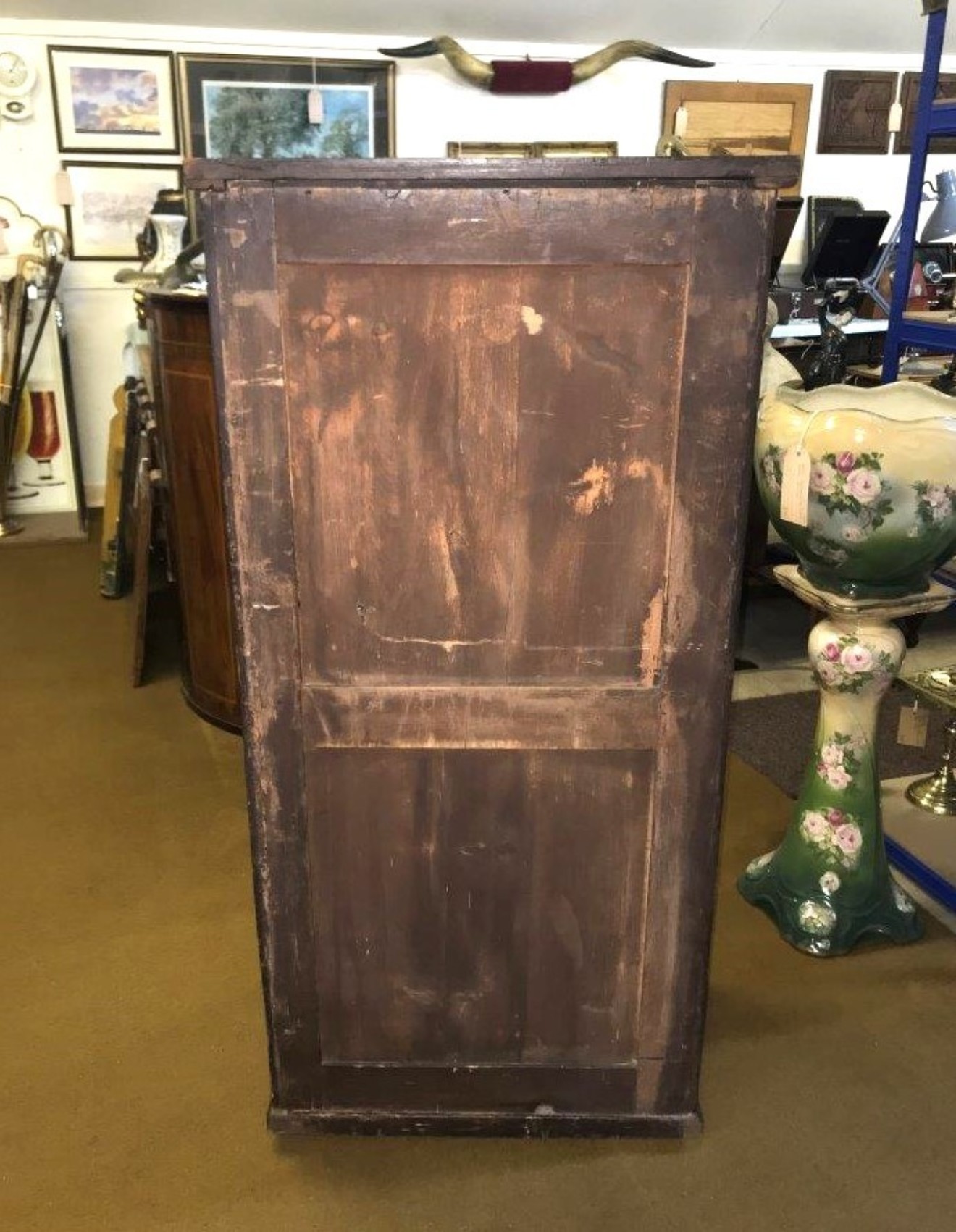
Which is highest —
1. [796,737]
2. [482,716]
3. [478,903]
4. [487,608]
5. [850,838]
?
[487,608]

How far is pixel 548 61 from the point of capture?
490 centimetres

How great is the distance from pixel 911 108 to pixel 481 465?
5.21 metres

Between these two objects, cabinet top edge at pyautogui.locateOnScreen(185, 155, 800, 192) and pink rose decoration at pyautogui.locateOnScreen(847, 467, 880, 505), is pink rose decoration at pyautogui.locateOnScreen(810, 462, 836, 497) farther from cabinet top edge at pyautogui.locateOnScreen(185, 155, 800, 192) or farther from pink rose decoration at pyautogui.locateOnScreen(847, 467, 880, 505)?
cabinet top edge at pyautogui.locateOnScreen(185, 155, 800, 192)

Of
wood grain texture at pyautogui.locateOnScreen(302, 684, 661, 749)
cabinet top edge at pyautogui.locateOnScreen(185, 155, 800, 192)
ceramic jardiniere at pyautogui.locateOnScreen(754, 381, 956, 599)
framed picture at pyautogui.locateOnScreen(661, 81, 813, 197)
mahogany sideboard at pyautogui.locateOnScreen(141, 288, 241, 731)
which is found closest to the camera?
cabinet top edge at pyautogui.locateOnScreen(185, 155, 800, 192)

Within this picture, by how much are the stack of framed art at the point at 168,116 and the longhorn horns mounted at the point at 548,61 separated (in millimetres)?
221

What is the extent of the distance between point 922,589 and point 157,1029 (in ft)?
5.14

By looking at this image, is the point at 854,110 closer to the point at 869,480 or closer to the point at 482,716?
the point at 869,480

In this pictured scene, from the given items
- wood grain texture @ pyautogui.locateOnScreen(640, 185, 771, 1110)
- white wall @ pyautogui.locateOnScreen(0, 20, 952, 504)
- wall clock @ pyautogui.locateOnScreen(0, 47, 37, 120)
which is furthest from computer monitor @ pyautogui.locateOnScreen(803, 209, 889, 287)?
wood grain texture @ pyautogui.locateOnScreen(640, 185, 771, 1110)

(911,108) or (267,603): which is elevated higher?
(911,108)

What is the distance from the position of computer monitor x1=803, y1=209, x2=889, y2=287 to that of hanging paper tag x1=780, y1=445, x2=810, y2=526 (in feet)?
10.1

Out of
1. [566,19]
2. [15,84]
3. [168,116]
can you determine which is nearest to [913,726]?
[566,19]

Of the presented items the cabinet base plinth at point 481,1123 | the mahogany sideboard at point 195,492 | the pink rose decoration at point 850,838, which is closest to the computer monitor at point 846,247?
the mahogany sideboard at point 195,492

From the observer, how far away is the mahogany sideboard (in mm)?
2609

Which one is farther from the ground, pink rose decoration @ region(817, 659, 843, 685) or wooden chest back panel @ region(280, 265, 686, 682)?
wooden chest back panel @ region(280, 265, 686, 682)
